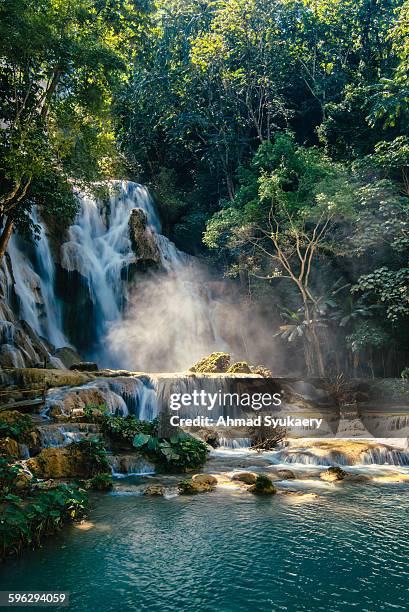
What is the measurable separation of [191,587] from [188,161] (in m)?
32.2

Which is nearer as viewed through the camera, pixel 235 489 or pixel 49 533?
pixel 49 533

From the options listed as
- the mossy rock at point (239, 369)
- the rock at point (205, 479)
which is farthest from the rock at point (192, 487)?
the mossy rock at point (239, 369)

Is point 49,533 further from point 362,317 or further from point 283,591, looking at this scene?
point 362,317

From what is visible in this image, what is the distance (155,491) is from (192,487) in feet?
2.50

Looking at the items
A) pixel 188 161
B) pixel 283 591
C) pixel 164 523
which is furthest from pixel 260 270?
pixel 283 591

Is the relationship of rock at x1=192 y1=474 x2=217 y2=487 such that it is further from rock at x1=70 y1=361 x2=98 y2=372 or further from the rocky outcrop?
rock at x1=70 y1=361 x2=98 y2=372

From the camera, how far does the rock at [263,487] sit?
9.30 m

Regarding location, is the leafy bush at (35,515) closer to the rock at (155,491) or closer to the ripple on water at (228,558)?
the ripple on water at (228,558)

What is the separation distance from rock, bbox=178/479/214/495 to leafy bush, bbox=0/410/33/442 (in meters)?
3.77

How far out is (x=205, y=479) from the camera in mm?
10000

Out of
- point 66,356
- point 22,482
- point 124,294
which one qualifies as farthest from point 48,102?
point 124,294

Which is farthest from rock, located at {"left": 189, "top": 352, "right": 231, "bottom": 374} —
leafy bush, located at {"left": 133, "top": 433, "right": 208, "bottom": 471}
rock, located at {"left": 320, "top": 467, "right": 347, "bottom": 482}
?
rock, located at {"left": 320, "top": 467, "right": 347, "bottom": 482}

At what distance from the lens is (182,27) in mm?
31281

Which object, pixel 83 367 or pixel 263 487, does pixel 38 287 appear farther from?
pixel 263 487
